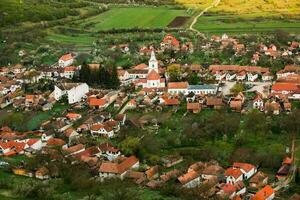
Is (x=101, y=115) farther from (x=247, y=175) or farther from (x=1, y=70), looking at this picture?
(x=1, y=70)

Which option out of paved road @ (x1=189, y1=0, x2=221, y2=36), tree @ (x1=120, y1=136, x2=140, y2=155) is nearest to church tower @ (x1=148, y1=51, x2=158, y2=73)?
tree @ (x1=120, y1=136, x2=140, y2=155)

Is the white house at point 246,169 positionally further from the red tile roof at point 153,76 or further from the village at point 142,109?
the red tile roof at point 153,76

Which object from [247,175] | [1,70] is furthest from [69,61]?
[247,175]

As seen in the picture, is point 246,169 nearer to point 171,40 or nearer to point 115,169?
point 115,169

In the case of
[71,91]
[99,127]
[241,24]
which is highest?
[241,24]

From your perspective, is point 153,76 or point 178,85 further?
point 153,76

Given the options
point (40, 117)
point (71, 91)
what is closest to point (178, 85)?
point (71, 91)

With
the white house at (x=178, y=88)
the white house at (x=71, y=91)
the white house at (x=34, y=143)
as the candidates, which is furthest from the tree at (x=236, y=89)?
the white house at (x=34, y=143)
